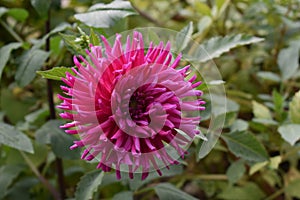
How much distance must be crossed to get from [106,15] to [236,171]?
35cm

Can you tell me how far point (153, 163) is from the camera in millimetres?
460

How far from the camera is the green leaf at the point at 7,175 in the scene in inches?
29.2

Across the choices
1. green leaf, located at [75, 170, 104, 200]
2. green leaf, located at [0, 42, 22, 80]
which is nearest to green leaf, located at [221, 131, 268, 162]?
green leaf, located at [75, 170, 104, 200]

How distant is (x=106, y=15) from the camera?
58 cm

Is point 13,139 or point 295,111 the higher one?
point 13,139

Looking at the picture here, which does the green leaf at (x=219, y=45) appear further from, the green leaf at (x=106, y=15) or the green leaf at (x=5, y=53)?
the green leaf at (x=5, y=53)

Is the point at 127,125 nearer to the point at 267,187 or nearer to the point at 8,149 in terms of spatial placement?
the point at 8,149

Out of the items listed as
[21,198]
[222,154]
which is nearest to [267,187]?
[222,154]

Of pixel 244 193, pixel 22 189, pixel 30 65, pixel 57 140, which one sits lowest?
pixel 244 193

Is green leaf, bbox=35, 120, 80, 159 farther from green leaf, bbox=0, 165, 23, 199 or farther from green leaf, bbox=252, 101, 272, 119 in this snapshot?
green leaf, bbox=252, 101, 272, 119

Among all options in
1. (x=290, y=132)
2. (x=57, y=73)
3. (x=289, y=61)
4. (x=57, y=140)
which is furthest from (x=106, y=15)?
(x=289, y=61)

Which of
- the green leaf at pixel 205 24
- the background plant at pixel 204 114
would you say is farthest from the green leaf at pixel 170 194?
the green leaf at pixel 205 24

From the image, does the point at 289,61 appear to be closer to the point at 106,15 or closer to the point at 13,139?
the point at 106,15

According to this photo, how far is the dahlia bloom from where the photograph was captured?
0.45m
